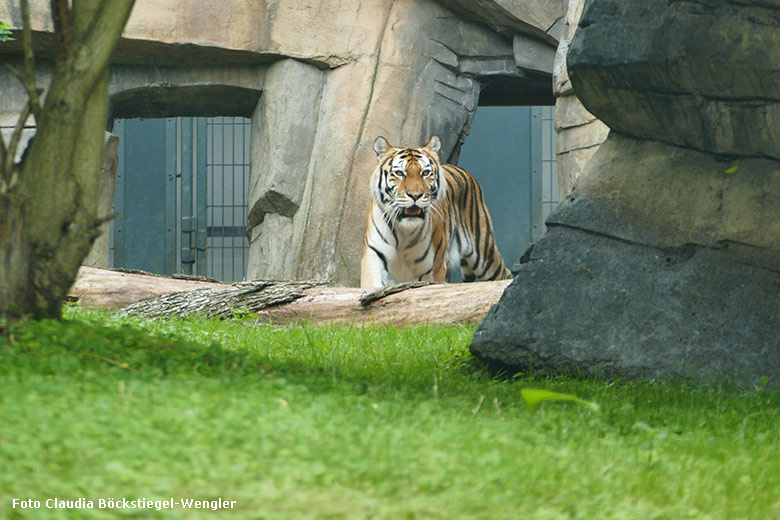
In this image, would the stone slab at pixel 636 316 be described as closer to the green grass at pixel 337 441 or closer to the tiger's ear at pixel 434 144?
the green grass at pixel 337 441

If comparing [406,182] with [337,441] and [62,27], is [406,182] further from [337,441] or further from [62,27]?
[337,441]

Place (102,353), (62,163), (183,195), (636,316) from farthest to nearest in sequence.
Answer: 1. (183,195)
2. (636,316)
3. (62,163)
4. (102,353)

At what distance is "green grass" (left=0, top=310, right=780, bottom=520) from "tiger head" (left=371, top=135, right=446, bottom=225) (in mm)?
4806

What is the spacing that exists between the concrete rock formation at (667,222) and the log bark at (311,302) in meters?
1.74

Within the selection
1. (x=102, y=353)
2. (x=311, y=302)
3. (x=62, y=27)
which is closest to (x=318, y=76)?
(x=311, y=302)

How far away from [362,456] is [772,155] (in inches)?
97.8

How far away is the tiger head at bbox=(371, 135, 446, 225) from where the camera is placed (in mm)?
8062

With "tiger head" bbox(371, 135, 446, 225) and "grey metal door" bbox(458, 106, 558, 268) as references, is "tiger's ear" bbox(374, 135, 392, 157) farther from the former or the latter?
"grey metal door" bbox(458, 106, 558, 268)

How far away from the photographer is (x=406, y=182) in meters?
8.09

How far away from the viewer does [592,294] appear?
3.78 metres

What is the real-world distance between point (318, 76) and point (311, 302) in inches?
157

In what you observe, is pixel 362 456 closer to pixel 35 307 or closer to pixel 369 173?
pixel 35 307

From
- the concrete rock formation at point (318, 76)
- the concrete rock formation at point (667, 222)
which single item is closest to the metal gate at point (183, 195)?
the concrete rock formation at point (318, 76)

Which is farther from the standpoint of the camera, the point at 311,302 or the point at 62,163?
the point at 311,302
